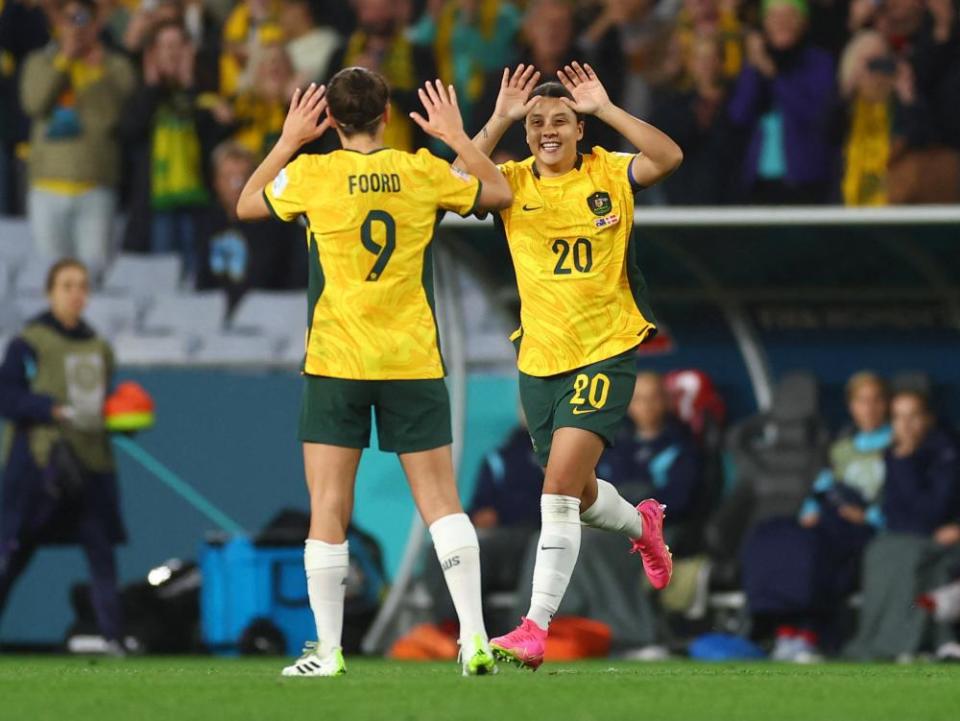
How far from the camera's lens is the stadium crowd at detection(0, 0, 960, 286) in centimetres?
1250

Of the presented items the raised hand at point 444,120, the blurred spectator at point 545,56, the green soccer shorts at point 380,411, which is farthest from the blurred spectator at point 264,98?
the green soccer shorts at point 380,411

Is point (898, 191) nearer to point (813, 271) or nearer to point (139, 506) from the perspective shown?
point (813, 271)

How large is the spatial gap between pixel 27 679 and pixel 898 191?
5990mm

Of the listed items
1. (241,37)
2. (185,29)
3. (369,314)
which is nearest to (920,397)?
(369,314)

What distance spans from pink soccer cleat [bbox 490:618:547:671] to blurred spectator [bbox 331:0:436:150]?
6.78 meters

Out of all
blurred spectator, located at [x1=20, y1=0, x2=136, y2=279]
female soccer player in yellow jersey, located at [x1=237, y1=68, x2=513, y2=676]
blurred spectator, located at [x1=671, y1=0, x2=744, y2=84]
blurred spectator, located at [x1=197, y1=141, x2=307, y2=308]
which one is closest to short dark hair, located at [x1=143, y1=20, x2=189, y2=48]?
blurred spectator, located at [x1=20, y1=0, x2=136, y2=279]

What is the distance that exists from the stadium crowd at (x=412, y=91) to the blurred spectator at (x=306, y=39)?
13 millimetres

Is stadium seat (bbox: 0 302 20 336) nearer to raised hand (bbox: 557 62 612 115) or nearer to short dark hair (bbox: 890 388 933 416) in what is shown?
short dark hair (bbox: 890 388 933 416)

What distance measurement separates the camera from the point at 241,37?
1543cm

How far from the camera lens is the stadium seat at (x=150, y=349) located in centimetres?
1433

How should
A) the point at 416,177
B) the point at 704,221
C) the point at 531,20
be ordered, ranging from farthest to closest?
the point at 531,20
the point at 704,221
the point at 416,177

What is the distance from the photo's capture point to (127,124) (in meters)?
15.1

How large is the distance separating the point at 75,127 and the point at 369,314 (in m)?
8.46

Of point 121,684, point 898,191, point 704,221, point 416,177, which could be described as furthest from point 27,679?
point 898,191
